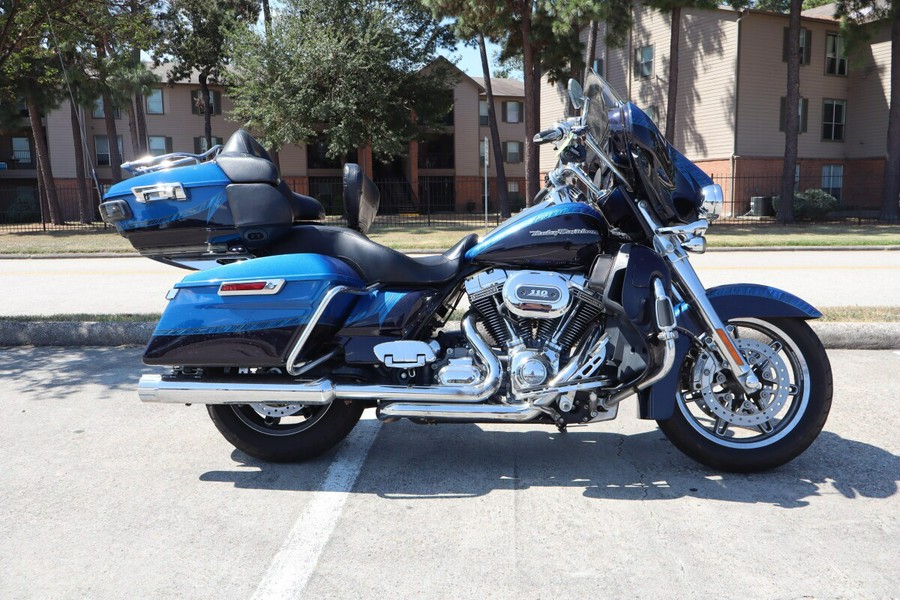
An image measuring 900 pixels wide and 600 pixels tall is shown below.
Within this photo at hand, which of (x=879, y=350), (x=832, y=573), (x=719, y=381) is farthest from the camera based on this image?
(x=879, y=350)

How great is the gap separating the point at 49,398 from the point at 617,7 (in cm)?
2279

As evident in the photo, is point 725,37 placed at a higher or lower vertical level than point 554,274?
higher

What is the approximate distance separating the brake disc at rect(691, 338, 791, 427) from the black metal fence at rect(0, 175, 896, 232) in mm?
21756

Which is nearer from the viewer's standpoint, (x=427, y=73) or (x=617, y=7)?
(x=617, y=7)

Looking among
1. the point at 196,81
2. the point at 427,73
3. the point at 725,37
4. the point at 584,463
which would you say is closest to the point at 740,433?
the point at 584,463

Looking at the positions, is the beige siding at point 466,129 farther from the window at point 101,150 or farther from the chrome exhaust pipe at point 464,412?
the chrome exhaust pipe at point 464,412

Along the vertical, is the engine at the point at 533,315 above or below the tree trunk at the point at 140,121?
below

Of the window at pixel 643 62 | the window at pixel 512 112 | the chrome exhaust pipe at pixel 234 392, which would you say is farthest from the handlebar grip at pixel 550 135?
the window at pixel 512 112

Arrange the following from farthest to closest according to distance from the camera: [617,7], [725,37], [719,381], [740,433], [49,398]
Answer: [725,37]
[617,7]
[49,398]
[740,433]
[719,381]

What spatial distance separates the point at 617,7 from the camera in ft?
78.2

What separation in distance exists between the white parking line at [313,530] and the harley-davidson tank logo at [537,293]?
1.33 m

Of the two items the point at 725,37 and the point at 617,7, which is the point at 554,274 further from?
the point at 725,37

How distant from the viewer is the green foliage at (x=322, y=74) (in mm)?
30266

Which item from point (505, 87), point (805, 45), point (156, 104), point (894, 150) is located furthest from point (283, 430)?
point (505, 87)
